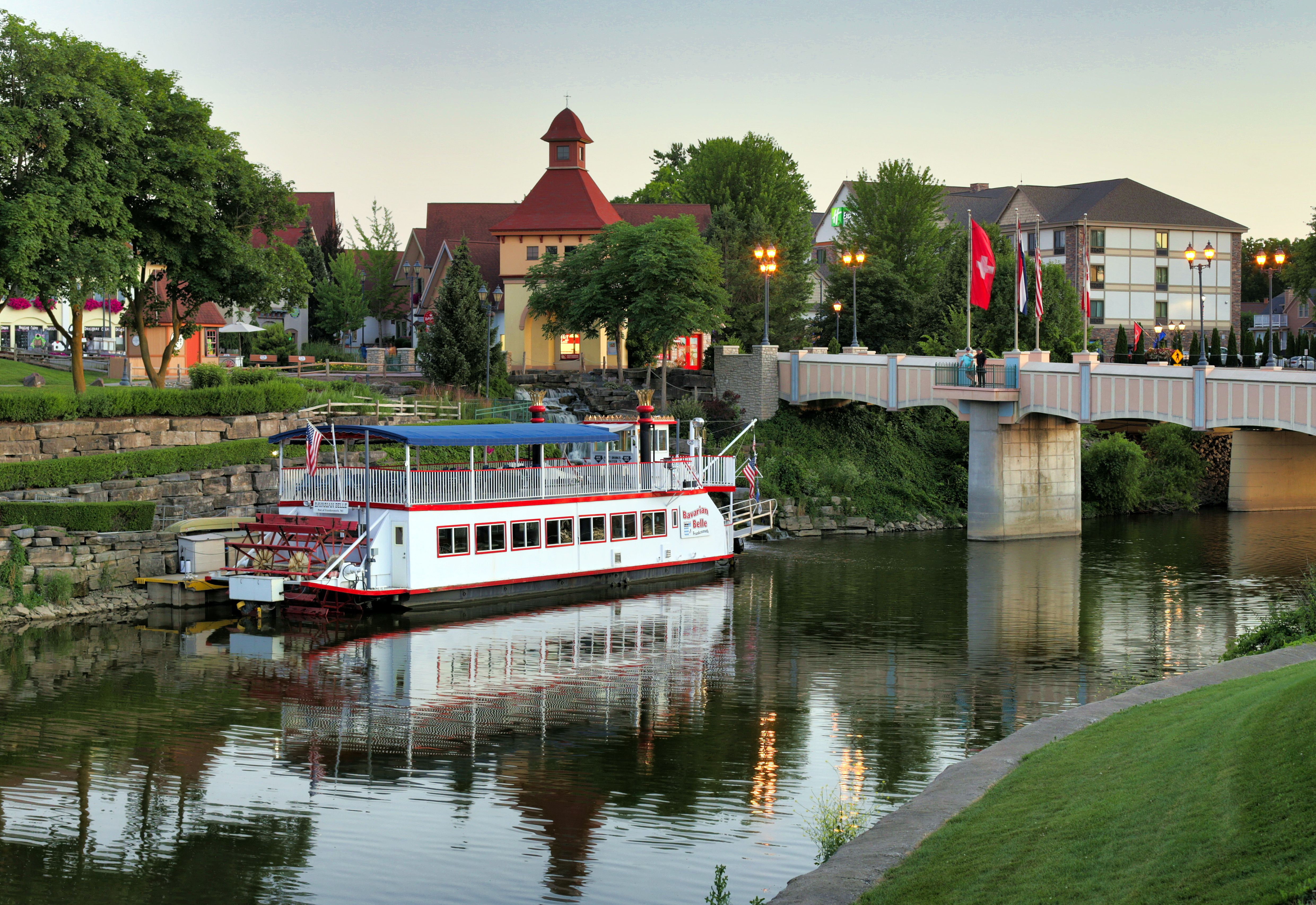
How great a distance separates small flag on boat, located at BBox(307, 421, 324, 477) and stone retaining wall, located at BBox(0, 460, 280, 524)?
4.95 m

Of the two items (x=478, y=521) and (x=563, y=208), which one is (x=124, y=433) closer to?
(x=478, y=521)

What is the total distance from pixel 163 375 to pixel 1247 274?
123 metres

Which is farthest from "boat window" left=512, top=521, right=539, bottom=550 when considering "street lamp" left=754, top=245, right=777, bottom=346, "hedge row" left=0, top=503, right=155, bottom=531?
"street lamp" left=754, top=245, right=777, bottom=346

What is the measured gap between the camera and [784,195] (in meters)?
96.5

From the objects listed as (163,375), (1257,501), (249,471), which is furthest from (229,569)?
(1257,501)

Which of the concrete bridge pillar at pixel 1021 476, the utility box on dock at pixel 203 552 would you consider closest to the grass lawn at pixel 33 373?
the utility box on dock at pixel 203 552

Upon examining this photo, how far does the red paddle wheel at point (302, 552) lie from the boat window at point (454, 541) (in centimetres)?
226

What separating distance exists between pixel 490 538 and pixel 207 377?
18.4 m

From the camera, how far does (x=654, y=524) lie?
143 feet

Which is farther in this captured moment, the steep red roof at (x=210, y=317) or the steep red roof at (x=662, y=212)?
the steep red roof at (x=662, y=212)

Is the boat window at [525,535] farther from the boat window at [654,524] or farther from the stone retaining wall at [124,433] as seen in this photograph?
the stone retaining wall at [124,433]

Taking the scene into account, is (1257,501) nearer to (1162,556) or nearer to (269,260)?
(1162,556)

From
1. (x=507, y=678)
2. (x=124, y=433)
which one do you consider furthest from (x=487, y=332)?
(x=507, y=678)

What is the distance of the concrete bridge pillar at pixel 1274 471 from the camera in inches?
2544
